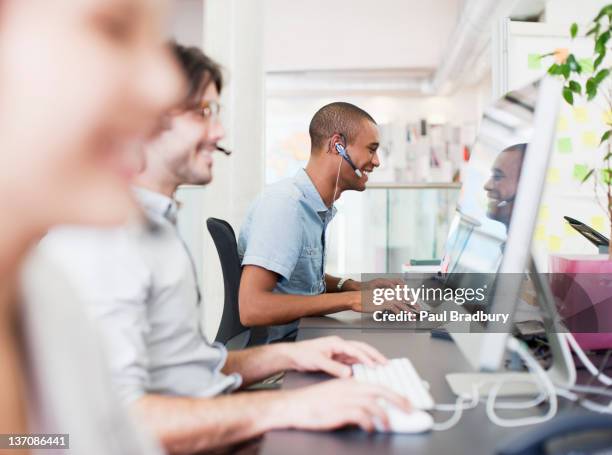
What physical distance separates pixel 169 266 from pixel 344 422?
36 cm

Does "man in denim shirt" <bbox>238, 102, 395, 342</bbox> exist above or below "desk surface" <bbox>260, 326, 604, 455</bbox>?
above

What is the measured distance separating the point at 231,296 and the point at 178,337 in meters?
0.88

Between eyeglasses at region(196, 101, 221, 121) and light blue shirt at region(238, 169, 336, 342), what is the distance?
2.27 feet

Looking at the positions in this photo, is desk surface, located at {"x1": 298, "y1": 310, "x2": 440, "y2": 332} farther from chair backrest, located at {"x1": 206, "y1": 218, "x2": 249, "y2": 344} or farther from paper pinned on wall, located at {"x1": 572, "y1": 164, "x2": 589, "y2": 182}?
paper pinned on wall, located at {"x1": 572, "y1": 164, "x2": 589, "y2": 182}

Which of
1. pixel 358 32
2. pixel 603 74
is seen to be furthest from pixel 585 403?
pixel 358 32

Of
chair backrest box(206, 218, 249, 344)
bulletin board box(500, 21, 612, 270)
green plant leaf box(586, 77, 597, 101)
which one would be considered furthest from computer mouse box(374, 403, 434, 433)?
bulletin board box(500, 21, 612, 270)

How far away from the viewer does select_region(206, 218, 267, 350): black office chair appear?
1.76 metres

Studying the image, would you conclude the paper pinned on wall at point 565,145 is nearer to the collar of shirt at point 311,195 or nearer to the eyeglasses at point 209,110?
the collar of shirt at point 311,195

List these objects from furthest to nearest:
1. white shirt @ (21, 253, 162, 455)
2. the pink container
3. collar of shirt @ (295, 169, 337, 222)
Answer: collar of shirt @ (295, 169, 337, 222) → the pink container → white shirt @ (21, 253, 162, 455)

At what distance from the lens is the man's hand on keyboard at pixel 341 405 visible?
0.77 meters

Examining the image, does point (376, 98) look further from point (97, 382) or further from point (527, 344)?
point (97, 382)

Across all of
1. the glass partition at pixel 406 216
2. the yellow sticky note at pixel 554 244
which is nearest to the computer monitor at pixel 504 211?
the glass partition at pixel 406 216

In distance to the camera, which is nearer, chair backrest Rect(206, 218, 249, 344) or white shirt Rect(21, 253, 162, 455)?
white shirt Rect(21, 253, 162, 455)

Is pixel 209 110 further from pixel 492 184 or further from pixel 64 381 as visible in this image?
pixel 64 381
